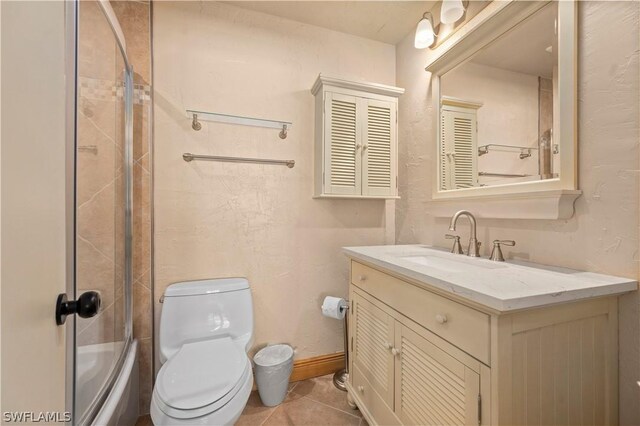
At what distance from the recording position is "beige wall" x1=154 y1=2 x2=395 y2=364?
5.13ft

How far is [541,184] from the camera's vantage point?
1043mm

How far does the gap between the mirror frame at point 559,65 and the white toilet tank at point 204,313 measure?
133 centimetres

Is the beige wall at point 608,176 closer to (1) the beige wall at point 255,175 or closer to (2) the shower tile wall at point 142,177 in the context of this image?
(1) the beige wall at point 255,175

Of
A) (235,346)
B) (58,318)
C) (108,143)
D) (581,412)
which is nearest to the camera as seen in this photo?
(58,318)

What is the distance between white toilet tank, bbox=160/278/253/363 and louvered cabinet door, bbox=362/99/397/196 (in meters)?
1.03

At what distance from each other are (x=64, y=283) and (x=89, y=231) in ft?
1.96

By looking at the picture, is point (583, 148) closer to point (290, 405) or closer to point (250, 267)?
point (250, 267)

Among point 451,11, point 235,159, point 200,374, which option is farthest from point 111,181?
point 451,11

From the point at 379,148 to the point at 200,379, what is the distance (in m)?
1.59

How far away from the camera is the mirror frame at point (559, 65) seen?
0.96 metres

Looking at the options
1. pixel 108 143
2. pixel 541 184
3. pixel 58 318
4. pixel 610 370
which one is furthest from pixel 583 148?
pixel 108 143

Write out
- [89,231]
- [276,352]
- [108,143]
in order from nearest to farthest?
1. [89,231]
2. [108,143]
3. [276,352]

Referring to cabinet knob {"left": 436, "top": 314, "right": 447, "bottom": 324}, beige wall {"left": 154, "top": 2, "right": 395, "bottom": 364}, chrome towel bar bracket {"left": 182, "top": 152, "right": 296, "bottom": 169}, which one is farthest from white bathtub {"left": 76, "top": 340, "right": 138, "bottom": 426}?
cabinet knob {"left": 436, "top": 314, "right": 447, "bottom": 324}

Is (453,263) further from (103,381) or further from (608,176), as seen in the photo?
(103,381)
